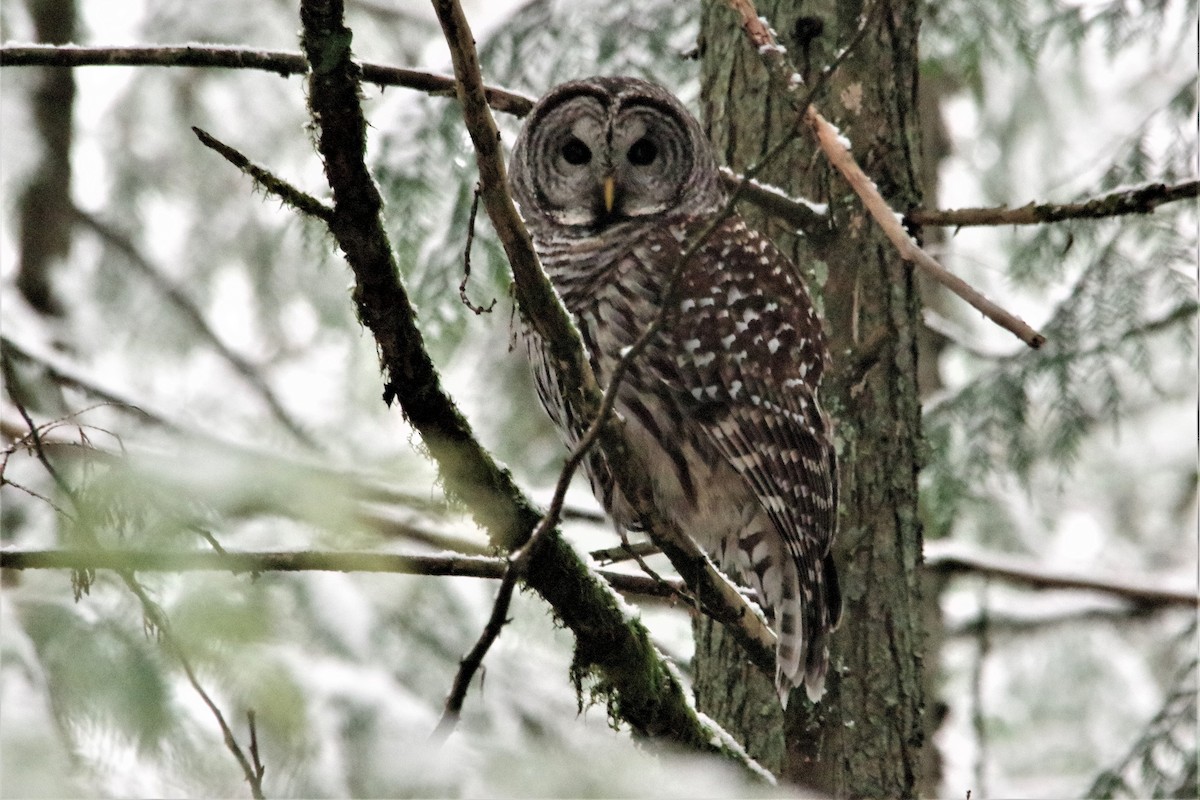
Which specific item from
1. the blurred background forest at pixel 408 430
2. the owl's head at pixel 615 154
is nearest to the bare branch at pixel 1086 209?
the blurred background forest at pixel 408 430

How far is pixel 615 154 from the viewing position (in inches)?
156

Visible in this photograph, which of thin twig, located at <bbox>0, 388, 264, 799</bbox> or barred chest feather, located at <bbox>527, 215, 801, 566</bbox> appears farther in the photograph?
barred chest feather, located at <bbox>527, 215, 801, 566</bbox>

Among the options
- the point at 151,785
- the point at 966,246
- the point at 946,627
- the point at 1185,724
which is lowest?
the point at 151,785

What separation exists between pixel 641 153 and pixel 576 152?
0.19 metres

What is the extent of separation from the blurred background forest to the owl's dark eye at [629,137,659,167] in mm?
489

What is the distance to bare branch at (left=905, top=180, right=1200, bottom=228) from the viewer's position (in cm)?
285

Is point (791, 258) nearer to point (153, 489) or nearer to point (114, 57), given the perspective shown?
point (114, 57)

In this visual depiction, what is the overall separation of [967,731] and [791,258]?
4.37m

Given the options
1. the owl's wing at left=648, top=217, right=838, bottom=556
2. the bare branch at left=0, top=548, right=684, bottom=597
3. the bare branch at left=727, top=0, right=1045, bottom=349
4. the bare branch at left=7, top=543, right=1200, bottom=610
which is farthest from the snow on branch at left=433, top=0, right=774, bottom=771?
the bare branch at left=727, top=0, right=1045, bottom=349

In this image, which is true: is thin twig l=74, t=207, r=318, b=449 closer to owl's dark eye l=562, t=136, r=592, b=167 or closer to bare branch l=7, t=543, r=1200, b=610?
owl's dark eye l=562, t=136, r=592, b=167

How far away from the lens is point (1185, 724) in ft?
14.7

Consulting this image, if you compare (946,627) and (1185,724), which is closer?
(1185,724)

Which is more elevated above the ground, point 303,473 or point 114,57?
point 114,57

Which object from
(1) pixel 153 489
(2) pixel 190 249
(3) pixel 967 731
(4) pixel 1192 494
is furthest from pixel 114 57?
(4) pixel 1192 494
